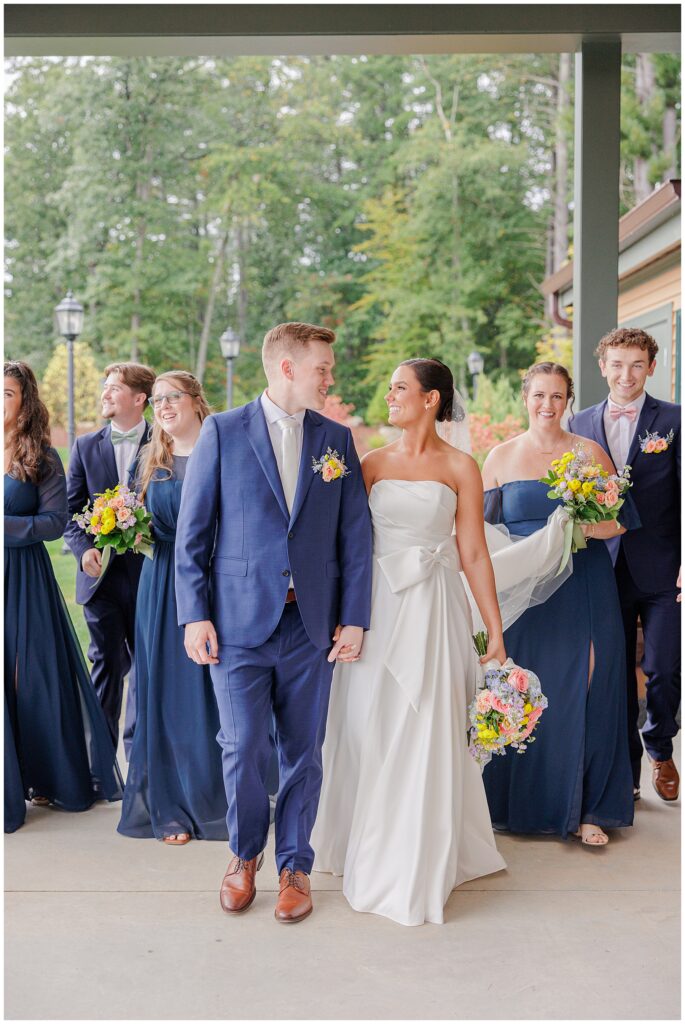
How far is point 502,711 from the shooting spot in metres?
3.60

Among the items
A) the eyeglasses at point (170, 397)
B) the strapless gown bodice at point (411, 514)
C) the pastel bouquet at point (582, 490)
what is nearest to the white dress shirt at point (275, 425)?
the strapless gown bodice at point (411, 514)

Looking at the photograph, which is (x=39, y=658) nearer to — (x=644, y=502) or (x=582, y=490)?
(x=582, y=490)

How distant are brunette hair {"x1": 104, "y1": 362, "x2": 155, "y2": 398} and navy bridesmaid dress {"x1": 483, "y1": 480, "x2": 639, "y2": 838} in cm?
182

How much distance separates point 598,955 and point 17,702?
2.66 meters

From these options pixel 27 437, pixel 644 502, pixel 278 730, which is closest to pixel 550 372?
pixel 644 502

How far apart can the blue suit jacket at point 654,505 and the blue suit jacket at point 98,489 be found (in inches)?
89.0

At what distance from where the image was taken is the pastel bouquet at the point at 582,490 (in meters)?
4.21

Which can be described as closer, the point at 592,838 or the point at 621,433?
the point at 592,838

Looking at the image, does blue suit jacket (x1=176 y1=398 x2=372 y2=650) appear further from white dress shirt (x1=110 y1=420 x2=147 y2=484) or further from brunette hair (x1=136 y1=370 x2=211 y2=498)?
white dress shirt (x1=110 y1=420 x2=147 y2=484)

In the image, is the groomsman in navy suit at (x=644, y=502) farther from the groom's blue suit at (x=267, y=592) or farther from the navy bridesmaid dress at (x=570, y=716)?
the groom's blue suit at (x=267, y=592)

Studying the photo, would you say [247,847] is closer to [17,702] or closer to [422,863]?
[422,863]

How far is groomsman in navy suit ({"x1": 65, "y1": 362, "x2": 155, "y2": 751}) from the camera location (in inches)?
192

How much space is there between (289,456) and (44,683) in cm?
178

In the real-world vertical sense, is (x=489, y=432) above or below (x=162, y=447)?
above
